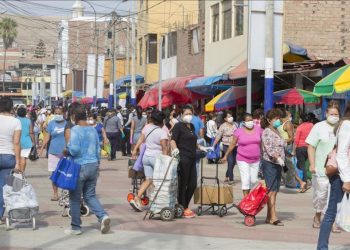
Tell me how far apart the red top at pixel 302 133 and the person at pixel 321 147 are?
4414 mm

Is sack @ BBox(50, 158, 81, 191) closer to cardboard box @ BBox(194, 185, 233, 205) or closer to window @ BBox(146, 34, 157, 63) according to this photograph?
cardboard box @ BBox(194, 185, 233, 205)

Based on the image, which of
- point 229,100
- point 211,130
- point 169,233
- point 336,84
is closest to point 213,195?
point 169,233

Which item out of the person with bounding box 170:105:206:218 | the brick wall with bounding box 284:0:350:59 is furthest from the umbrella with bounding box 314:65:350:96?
the brick wall with bounding box 284:0:350:59

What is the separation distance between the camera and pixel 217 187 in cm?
1135

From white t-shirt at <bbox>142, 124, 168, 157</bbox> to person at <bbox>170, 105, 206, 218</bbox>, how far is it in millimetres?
183

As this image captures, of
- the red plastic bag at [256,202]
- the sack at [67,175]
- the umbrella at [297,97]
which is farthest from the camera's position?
the umbrella at [297,97]

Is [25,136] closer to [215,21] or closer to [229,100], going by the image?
[229,100]

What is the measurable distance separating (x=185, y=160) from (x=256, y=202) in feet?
4.66

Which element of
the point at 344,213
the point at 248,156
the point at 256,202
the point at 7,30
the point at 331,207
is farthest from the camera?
the point at 7,30

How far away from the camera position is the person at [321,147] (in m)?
9.48

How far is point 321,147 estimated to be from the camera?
9.68m

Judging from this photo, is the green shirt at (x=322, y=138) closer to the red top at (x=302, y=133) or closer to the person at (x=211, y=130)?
the red top at (x=302, y=133)

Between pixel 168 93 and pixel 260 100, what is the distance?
7.34 metres

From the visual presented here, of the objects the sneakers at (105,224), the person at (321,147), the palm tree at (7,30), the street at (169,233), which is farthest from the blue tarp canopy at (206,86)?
the palm tree at (7,30)
